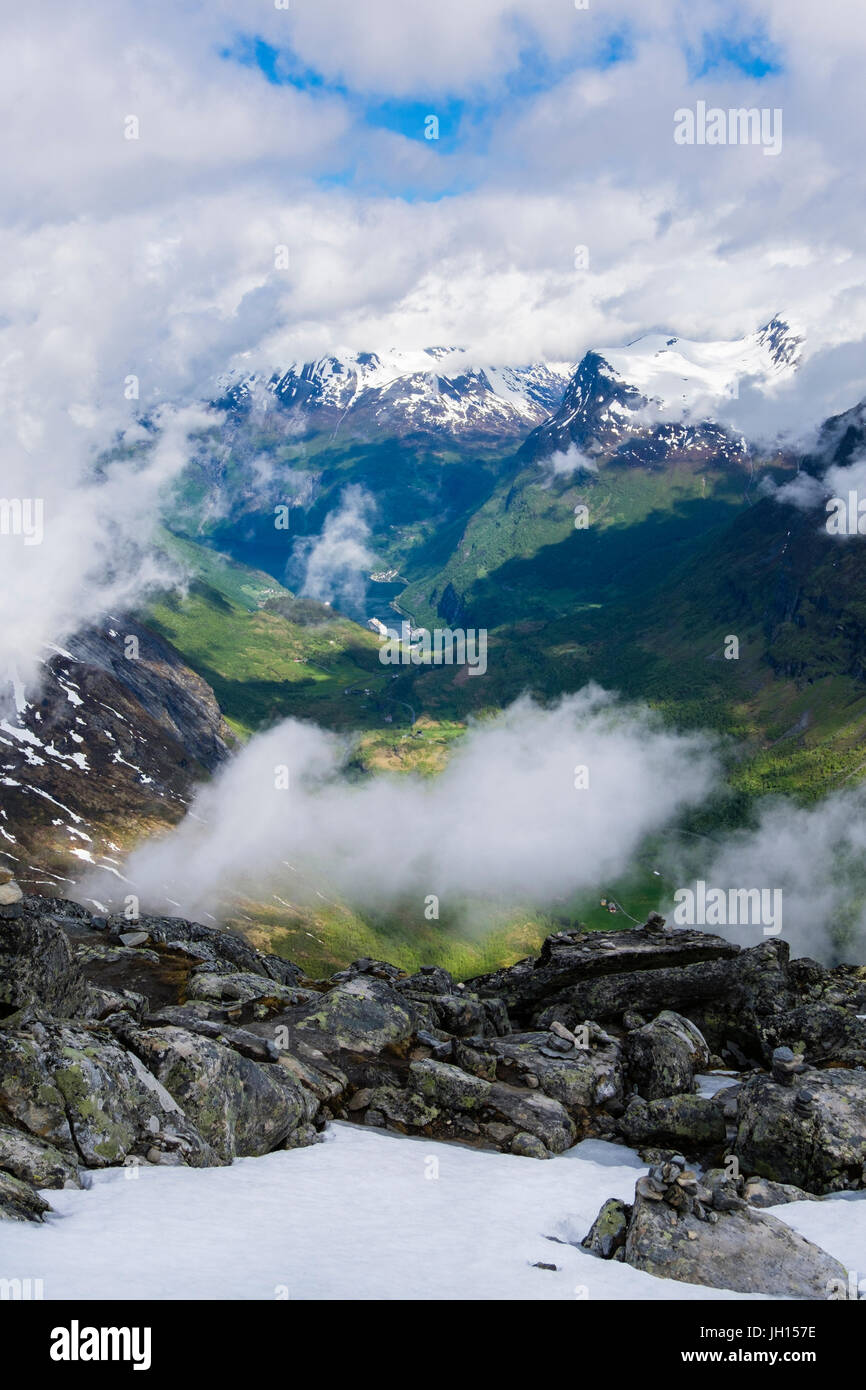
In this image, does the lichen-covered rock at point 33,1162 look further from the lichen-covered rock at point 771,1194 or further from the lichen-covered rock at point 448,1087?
the lichen-covered rock at point 771,1194

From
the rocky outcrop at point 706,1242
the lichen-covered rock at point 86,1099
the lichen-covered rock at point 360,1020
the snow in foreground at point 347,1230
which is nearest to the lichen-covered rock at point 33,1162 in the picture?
the snow in foreground at point 347,1230

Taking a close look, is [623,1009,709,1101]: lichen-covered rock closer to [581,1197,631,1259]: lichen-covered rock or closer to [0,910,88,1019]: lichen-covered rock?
[581,1197,631,1259]: lichen-covered rock

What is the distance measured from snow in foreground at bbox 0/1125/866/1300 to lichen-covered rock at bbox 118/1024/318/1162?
1142 mm

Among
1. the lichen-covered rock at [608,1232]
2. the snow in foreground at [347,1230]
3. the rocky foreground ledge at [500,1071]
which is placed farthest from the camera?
the rocky foreground ledge at [500,1071]

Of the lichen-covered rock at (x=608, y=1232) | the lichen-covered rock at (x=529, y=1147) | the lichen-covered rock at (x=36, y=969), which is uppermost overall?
the lichen-covered rock at (x=36, y=969)

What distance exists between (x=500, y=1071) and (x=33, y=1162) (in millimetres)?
26521

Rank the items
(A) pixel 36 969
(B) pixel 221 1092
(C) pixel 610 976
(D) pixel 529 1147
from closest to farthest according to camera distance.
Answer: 1. (B) pixel 221 1092
2. (D) pixel 529 1147
3. (A) pixel 36 969
4. (C) pixel 610 976

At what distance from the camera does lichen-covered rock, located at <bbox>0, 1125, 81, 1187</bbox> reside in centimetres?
2727

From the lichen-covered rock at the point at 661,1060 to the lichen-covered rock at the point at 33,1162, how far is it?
3023 cm

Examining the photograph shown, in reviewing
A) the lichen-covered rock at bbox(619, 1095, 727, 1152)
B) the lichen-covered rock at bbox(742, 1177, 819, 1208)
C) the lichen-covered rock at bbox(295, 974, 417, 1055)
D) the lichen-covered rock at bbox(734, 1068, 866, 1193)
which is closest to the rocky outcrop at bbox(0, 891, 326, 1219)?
the lichen-covered rock at bbox(295, 974, 417, 1055)

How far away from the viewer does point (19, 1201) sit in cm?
2498

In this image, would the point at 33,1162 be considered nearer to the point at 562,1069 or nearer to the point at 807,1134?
the point at 562,1069

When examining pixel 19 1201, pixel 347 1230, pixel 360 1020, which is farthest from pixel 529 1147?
pixel 19 1201

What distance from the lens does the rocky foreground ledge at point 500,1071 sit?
28609 millimetres
